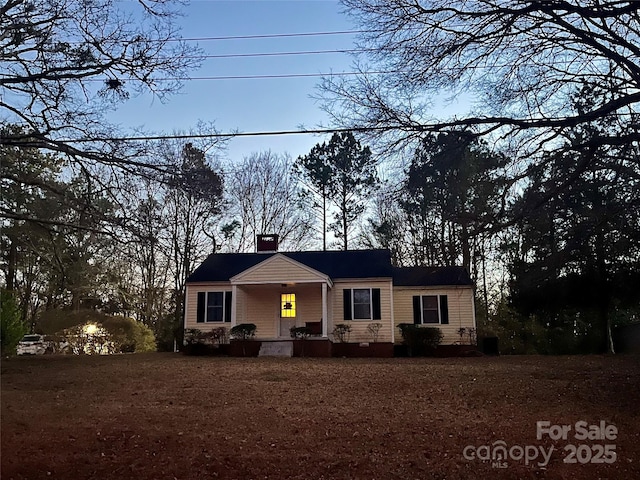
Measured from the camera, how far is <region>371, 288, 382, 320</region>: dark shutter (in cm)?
1966

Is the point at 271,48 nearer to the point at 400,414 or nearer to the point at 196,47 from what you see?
the point at 196,47

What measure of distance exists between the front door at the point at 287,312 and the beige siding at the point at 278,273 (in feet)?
5.09

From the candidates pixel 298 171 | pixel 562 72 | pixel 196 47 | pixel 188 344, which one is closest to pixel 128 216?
pixel 196 47

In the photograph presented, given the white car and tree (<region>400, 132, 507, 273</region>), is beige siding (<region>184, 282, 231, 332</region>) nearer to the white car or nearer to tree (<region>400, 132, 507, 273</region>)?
the white car

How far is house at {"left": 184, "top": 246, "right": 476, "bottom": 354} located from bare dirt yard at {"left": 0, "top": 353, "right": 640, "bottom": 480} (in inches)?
316

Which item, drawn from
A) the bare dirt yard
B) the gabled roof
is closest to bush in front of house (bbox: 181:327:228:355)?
the gabled roof

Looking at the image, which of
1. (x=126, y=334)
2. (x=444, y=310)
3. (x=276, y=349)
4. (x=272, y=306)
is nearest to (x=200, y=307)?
(x=272, y=306)

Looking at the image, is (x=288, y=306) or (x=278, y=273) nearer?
(x=278, y=273)

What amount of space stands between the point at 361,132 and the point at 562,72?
10.7 feet

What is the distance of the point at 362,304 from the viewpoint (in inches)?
788

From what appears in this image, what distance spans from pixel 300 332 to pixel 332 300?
2.10m

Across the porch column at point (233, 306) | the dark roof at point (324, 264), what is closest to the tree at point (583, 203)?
the dark roof at point (324, 264)

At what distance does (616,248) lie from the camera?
11742mm

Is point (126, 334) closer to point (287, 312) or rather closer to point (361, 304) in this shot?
point (287, 312)
